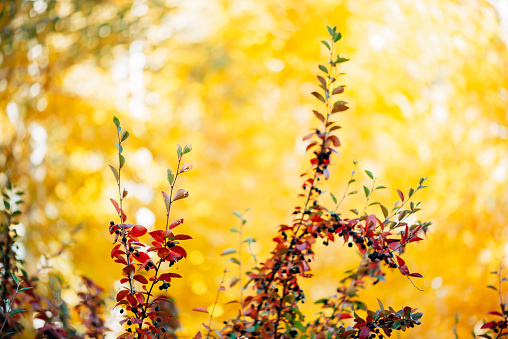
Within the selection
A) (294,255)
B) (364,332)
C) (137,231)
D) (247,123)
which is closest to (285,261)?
(294,255)

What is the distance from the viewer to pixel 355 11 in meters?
1.84

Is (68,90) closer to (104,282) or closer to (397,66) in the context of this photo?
(104,282)

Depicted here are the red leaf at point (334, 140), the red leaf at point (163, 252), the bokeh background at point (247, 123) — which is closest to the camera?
the red leaf at point (163, 252)

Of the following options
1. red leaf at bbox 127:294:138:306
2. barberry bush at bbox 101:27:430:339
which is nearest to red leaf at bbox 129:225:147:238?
barberry bush at bbox 101:27:430:339

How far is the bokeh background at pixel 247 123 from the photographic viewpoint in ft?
5.75

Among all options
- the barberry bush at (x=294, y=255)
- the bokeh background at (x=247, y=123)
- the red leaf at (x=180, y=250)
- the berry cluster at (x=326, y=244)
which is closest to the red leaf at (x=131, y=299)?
the barberry bush at (x=294, y=255)

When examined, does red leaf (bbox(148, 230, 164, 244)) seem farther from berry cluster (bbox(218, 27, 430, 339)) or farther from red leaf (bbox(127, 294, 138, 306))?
berry cluster (bbox(218, 27, 430, 339))

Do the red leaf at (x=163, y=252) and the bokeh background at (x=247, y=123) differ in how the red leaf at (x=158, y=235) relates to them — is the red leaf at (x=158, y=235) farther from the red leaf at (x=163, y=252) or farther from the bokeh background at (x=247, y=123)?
the bokeh background at (x=247, y=123)

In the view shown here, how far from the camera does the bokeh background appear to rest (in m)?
1.75

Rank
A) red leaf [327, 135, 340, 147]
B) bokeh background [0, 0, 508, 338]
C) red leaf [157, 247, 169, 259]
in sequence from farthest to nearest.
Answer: bokeh background [0, 0, 508, 338] → red leaf [327, 135, 340, 147] → red leaf [157, 247, 169, 259]

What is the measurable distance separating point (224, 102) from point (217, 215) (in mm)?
540

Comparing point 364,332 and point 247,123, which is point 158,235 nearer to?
point 364,332

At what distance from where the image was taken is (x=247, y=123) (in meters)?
1.96

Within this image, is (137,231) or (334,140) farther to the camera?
(334,140)
